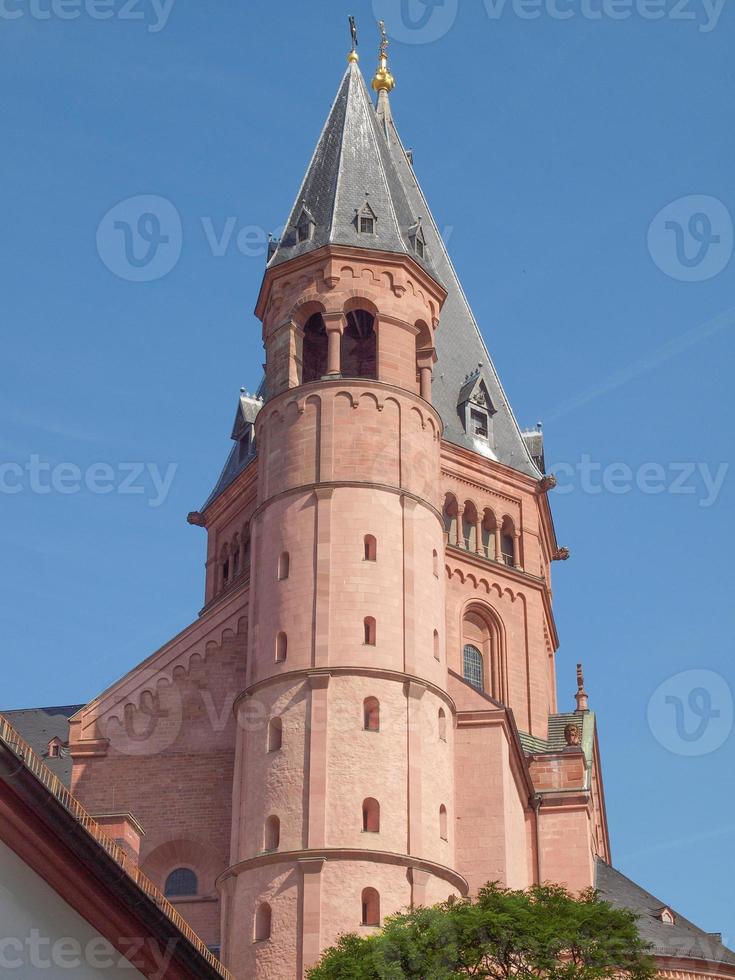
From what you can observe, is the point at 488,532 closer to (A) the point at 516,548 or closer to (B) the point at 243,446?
(A) the point at 516,548

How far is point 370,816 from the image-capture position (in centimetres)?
4275

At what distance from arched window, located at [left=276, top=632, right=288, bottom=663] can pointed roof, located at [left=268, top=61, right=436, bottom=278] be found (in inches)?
490

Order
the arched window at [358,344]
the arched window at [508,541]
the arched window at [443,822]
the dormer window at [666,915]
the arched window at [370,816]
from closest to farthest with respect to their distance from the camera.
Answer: the arched window at [370,816] < the arched window at [443,822] < the arched window at [358,344] < the dormer window at [666,915] < the arched window at [508,541]

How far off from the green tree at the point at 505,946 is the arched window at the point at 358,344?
21.2 meters

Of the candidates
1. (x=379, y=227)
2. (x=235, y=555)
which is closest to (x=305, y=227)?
(x=379, y=227)

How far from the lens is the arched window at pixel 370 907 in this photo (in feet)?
136

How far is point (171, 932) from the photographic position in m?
24.9

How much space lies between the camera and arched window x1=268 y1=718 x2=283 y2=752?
43953mm

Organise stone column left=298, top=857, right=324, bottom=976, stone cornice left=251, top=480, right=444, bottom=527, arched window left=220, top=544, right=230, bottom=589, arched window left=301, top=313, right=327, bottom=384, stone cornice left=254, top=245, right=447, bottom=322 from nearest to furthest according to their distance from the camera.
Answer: stone column left=298, top=857, right=324, bottom=976 < stone cornice left=251, top=480, right=444, bottom=527 < stone cornice left=254, top=245, right=447, bottom=322 < arched window left=301, top=313, right=327, bottom=384 < arched window left=220, top=544, right=230, bottom=589

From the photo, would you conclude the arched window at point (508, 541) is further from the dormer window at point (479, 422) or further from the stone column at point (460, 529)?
the dormer window at point (479, 422)

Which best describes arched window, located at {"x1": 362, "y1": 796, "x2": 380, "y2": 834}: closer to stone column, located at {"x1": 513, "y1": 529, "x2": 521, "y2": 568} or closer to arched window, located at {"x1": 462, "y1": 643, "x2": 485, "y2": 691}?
arched window, located at {"x1": 462, "y1": 643, "x2": 485, "y2": 691}

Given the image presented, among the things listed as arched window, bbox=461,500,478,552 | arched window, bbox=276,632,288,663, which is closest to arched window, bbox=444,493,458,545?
arched window, bbox=461,500,478,552

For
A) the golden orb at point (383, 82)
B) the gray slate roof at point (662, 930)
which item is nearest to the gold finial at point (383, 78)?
the golden orb at point (383, 82)

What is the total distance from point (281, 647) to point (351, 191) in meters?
15.9
